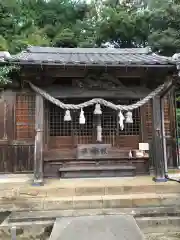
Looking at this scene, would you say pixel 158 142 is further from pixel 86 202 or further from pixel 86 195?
pixel 86 202

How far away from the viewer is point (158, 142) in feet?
A: 18.9

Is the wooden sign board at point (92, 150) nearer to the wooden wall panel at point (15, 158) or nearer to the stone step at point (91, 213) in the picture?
the wooden wall panel at point (15, 158)

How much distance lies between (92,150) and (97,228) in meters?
3.00

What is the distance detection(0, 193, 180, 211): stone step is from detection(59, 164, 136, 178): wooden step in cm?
133

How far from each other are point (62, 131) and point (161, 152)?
303cm

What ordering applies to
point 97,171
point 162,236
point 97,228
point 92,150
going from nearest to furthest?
point 97,228 < point 162,236 < point 97,171 < point 92,150

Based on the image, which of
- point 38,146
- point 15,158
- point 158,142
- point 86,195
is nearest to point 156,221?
point 86,195

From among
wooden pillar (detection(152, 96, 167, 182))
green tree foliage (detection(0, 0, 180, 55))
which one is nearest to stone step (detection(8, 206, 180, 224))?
wooden pillar (detection(152, 96, 167, 182))

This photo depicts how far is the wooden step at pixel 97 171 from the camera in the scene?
6109mm

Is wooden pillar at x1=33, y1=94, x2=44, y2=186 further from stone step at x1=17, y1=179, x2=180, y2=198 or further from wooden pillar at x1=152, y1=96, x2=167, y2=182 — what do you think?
wooden pillar at x1=152, y1=96, x2=167, y2=182

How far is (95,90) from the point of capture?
605 centimetres

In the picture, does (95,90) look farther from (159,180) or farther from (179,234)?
(179,234)

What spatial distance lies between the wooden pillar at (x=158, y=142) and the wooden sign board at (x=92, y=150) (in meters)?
1.49

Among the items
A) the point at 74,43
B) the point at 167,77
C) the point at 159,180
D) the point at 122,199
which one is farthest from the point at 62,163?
the point at 74,43
